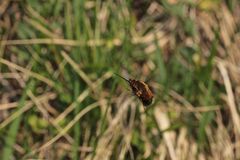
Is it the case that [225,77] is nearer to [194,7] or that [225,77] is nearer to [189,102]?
[189,102]

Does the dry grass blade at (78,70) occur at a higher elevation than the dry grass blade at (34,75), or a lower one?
lower

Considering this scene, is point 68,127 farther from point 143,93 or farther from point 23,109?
point 143,93

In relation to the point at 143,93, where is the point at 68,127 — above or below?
below

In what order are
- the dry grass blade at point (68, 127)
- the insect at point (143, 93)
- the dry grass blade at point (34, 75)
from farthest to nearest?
the dry grass blade at point (34, 75) → the dry grass blade at point (68, 127) → the insect at point (143, 93)

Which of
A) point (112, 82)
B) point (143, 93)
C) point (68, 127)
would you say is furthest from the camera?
point (112, 82)

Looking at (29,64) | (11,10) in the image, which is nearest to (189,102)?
(29,64)

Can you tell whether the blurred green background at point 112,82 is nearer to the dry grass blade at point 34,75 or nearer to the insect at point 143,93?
the dry grass blade at point 34,75

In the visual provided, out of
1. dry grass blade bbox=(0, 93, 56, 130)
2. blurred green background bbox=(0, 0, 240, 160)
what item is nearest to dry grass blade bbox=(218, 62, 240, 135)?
blurred green background bbox=(0, 0, 240, 160)

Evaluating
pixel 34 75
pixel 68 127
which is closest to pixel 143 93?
pixel 68 127

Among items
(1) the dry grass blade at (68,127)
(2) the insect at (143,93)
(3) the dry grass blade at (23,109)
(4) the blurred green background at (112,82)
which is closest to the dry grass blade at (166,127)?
(4) the blurred green background at (112,82)
